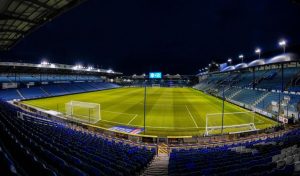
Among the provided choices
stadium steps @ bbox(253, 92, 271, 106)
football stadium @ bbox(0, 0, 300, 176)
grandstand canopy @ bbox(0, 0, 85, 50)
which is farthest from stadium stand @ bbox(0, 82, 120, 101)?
stadium steps @ bbox(253, 92, 271, 106)

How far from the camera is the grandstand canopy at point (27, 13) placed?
9951mm

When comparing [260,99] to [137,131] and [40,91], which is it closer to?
[137,131]

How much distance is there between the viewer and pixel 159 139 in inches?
634

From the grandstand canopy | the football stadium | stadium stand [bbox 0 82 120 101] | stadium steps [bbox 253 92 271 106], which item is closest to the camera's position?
the football stadium

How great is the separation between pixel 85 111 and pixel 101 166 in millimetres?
26764

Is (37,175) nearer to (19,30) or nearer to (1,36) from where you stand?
(19,30)

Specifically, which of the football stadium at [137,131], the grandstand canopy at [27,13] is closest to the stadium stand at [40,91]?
the football stadium at [137,131]

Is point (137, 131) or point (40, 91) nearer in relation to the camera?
point (137, 131)

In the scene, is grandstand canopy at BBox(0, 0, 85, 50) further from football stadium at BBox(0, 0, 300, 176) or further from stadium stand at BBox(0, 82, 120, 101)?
stadium stand at BBox(0, 82, 120, 101)

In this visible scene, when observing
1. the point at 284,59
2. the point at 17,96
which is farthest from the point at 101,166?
the point at 17,96

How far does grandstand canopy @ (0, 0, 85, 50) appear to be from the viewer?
9.95 m

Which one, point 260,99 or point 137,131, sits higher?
point 260,99

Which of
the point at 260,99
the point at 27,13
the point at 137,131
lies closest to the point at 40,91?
the point at 137,131

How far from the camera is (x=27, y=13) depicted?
11180 millimetres
